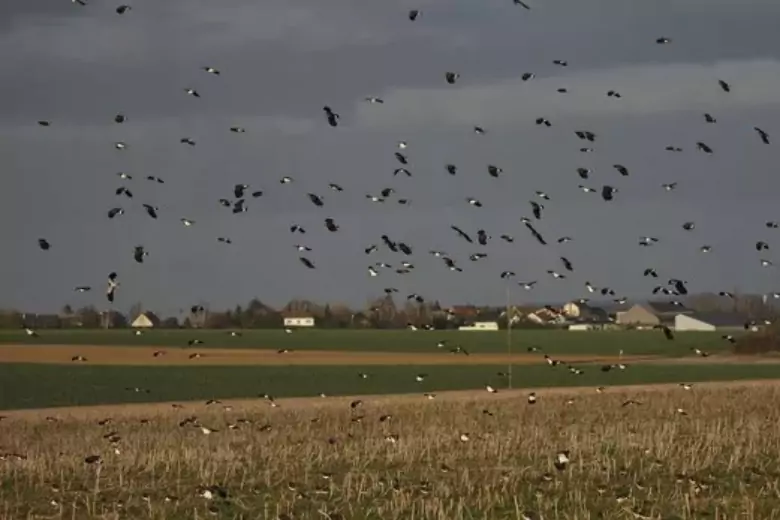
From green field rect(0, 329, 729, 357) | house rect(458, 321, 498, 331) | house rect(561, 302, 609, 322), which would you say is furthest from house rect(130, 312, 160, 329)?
house rect(458, 321, 498, 331)

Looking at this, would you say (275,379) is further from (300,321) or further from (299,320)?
(299,320)

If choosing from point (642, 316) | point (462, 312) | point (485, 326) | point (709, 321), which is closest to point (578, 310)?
point (462, 312)

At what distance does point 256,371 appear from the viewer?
279 ft

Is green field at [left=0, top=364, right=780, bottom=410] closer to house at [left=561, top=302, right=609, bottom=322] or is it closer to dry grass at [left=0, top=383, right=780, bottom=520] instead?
house at [left=561, top=302, right=609, bottom=322]

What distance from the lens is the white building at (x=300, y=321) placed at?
169200mm

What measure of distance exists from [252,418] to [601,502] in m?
20.2

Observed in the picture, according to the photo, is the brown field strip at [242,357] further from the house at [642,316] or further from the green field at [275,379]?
the house at [642,316]

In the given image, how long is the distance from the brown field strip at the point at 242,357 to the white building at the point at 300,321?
49.3 meters

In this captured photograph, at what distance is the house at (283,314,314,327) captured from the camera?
554 feet

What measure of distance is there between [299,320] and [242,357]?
68.4m

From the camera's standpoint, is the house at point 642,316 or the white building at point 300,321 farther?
the house at point 642,316

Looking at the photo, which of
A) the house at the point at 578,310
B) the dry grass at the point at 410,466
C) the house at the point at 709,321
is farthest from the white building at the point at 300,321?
the dry grass at the point at 410,466

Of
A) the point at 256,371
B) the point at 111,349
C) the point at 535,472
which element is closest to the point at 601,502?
the point at 535,472

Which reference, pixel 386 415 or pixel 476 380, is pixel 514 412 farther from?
pixel 476 380
